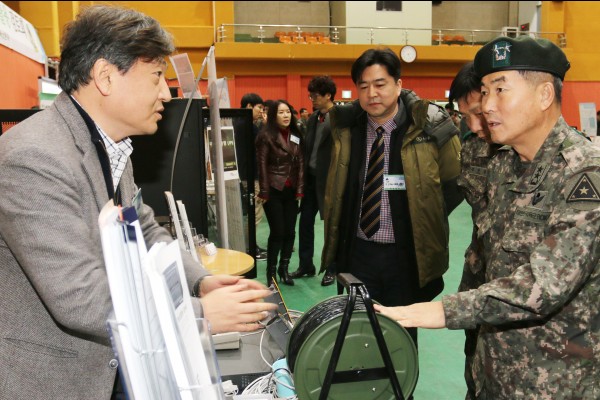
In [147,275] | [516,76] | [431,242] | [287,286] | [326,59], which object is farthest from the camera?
[326,59]

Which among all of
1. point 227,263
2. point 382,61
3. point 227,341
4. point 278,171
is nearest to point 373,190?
point 382,61

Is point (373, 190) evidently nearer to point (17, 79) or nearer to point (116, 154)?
point (116, 154)

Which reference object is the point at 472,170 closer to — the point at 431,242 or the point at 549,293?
the point at 431,242

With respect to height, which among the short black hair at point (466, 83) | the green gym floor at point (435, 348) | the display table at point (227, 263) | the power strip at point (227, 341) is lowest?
the green gym floor at point (435, 348)

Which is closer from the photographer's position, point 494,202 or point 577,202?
point 577,202

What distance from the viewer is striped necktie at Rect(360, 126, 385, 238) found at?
281cm

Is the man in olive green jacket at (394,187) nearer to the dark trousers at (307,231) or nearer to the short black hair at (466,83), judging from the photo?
the short black hair at (466,83)

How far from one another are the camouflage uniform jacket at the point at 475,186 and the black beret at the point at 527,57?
78 centimetres

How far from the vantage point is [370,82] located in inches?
110

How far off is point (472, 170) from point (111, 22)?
67.7 inches

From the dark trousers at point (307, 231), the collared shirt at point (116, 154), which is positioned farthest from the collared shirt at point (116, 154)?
the dark trousers at point (307, 231)

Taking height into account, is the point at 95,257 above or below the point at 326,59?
below

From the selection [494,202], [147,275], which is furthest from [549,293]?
[147,275]

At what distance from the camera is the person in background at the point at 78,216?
979 mm
